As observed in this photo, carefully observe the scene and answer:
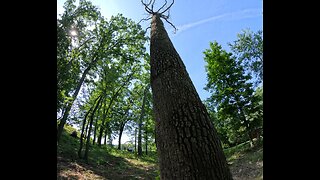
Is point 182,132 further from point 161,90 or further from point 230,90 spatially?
point 230,90

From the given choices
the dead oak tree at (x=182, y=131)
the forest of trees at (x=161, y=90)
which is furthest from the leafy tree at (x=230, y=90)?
the dead oak tree at (x=182, y=131)

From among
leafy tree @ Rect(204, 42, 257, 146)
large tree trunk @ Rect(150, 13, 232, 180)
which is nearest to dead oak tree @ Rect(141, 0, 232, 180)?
large tree trunk @ Rect(150, 13, 232, 180)

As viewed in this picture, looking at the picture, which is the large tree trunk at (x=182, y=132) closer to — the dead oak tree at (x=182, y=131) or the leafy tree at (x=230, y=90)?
the dead oak tree at (x=182, y=131)

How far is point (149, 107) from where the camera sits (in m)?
29.5

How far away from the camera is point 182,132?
2477 mm

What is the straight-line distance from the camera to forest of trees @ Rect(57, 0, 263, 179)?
2.45 m

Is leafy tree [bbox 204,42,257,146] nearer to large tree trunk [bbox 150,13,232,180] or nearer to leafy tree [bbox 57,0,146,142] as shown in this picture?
leafy tree [bbox 57,0,146,142]

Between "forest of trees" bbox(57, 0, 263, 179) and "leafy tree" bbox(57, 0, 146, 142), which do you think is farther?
"leafy tree" bbox(57, 0, 146, 142)

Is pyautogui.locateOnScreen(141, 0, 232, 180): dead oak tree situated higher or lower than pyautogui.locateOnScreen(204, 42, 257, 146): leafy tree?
lower

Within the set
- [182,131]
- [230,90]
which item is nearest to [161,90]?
[182,131]

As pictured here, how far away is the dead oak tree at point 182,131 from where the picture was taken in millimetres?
2299
